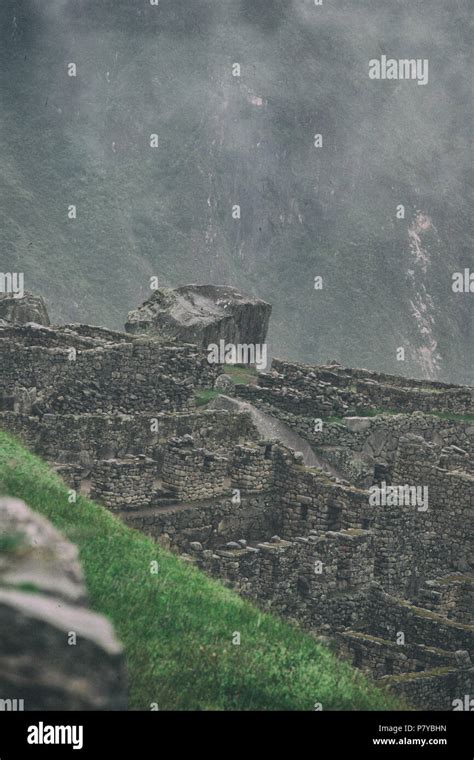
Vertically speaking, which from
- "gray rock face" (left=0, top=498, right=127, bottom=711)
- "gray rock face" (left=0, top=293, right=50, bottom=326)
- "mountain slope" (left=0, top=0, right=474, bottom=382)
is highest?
"mountain slope" (left=0, top=0, right=474, bottom=382)

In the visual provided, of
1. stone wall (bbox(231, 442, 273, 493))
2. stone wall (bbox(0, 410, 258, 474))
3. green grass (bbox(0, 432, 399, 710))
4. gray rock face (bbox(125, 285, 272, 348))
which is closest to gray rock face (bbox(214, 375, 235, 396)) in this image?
gray rock face (bbox(125, 285, 272, 348))

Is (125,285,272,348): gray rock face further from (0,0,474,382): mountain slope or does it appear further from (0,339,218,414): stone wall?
(0,0,474,382): mountain slope

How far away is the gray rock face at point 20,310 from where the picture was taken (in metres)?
38.7

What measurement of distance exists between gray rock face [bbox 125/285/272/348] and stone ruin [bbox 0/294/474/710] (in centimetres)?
259

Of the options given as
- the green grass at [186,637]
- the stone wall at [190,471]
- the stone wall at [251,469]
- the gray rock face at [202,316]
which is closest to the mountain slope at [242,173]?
the gray rock face at [202,316]

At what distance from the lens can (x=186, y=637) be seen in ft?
65.2

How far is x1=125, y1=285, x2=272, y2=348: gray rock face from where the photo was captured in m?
40.0

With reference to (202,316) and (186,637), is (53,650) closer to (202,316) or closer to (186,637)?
(186,637)

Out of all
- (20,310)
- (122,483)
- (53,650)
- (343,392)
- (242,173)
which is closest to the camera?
(53,650)

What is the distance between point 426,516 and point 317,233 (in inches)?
1711

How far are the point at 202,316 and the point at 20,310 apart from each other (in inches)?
191

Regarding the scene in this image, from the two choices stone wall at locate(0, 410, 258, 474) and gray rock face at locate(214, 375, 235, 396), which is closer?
stone wall at locate(0, 410, 258, 474)

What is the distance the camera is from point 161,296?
4119 centimetres

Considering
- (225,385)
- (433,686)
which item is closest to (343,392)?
(225,385)
